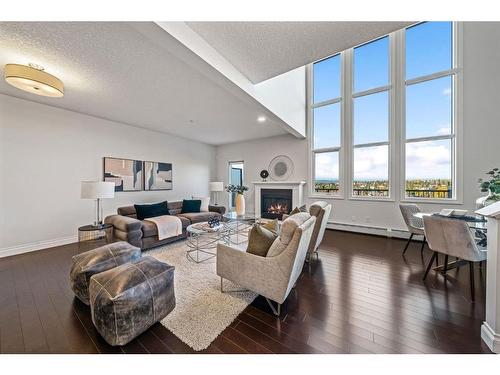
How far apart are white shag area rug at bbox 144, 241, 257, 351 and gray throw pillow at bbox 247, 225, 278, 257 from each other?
0.56 metres

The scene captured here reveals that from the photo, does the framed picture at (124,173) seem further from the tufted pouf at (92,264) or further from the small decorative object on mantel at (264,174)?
the small decorative object on mantel at (264,174)

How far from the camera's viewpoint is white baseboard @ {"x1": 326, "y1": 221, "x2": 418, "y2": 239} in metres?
4.13

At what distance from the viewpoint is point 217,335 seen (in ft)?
4.80

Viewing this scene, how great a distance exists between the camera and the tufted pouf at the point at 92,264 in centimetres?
179

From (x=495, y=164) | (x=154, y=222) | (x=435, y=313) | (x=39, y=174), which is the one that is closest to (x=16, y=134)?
(x=39, y=174)

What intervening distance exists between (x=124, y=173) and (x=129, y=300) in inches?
159

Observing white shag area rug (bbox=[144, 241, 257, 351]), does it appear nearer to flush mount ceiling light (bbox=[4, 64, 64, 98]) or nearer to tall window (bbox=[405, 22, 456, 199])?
flush mount ceiling light (bbox=[4, 64, 64, 98])

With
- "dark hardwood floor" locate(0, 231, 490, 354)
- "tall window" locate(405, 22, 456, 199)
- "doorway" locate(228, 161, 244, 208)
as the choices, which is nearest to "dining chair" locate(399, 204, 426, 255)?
"dark hardwood floor" locate(0, 231, 490, 354)

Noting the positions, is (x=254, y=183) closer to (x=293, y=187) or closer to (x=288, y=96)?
(x=293, y=187)

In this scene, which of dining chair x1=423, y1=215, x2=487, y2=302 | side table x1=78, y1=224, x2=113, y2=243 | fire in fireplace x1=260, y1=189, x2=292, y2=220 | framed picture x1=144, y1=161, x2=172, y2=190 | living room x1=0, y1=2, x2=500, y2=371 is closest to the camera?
living room x1=0, y1=2, x2=500, y2=371

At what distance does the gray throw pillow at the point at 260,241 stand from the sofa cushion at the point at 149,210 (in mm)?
3106

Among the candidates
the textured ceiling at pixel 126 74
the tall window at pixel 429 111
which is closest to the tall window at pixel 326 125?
the tall window at pixel 429 111

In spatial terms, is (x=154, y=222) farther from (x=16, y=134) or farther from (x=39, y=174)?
(x=16, y=134)
